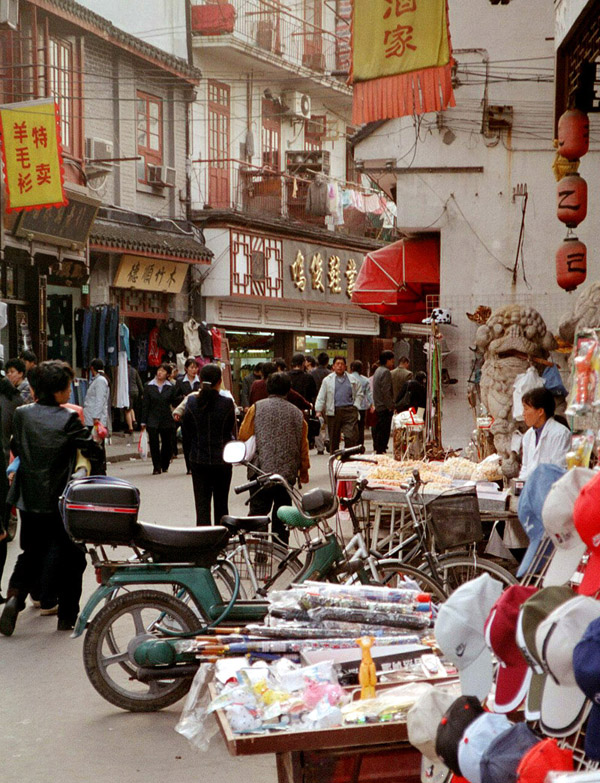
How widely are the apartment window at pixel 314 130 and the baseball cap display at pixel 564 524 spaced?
102ft

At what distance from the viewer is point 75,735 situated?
5699 millimetres

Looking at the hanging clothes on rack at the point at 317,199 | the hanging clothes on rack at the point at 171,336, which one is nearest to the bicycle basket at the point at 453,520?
the hanging clothes on rack at the point at 171,336

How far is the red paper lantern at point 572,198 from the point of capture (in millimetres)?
8938

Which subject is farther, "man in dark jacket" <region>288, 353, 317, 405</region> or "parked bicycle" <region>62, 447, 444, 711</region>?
"man in dark jacket" <region>288, 353, 317, 405</region>

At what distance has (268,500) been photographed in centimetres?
909

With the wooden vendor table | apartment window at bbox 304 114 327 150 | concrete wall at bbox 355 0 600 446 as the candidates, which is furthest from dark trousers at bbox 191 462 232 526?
apartment window at bbox 304 114 327 150

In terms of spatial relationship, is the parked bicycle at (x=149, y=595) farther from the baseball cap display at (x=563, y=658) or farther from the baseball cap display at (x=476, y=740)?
the baseball cap display at (x=563, y=658)

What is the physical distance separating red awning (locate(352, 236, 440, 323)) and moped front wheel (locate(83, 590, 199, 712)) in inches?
423

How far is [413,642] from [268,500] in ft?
16.1

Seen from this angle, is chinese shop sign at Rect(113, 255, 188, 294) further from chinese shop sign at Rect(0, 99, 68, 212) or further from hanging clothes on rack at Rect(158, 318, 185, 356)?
chinese shop sign at Rect(0, 99, 68, 212)

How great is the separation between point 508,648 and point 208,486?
6.70m

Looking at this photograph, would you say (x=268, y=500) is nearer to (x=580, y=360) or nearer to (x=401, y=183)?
(x=580, y=360)

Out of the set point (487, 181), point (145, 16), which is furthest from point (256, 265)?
point (487, 181)

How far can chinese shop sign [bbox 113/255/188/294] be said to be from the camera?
75.0ft
